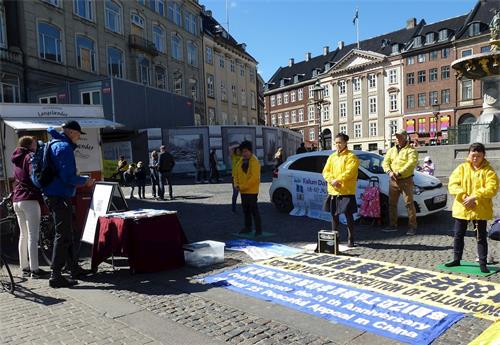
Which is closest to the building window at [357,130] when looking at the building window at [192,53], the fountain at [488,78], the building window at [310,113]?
the building window at [310,113]

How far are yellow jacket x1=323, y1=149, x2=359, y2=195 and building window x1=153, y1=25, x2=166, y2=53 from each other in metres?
36.8

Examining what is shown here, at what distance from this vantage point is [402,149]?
820cm

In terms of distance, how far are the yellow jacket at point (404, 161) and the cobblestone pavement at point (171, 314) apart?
1428mm

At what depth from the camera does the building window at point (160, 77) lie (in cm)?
4106

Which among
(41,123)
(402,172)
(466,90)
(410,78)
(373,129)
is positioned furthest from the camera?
(373,129)

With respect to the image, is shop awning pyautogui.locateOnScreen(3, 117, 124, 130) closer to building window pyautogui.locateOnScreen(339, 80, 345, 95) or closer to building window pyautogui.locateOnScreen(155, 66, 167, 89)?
building window pyautogui.locateOnScreen(155, 66, 167, 89)

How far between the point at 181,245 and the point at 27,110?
263 inches

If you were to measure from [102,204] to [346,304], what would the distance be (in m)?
3.83

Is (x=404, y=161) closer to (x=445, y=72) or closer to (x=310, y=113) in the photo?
(x=445, y=72)

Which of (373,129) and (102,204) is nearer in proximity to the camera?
(102,204)

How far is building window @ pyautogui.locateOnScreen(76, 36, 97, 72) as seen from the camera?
31297 millimetres

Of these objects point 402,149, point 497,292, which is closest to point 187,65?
point 402,149

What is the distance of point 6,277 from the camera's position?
566 centimetres

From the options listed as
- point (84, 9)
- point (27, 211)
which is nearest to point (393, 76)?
point (84, 9)
